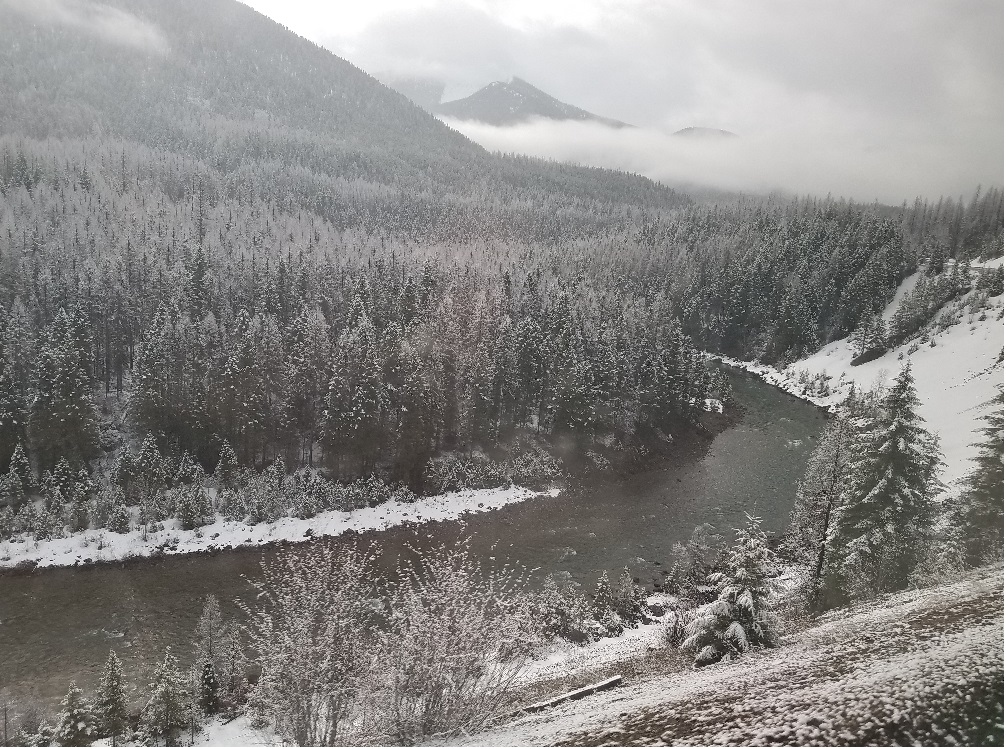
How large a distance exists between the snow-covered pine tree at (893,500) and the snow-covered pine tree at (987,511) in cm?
147

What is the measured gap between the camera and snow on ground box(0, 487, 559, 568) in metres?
41.6

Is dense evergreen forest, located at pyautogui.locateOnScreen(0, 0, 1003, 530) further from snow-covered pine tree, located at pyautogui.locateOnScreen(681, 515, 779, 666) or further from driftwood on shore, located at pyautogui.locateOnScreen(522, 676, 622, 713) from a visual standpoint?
snow-covered pine tree, located at pyautogui.locateOnScreen(681, 515, 779, 666)

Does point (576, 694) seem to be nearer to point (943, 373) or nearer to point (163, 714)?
point (163, 714)

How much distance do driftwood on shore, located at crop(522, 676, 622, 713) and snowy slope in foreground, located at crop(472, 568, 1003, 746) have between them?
29.5 inches

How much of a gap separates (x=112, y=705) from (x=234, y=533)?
2378 cm

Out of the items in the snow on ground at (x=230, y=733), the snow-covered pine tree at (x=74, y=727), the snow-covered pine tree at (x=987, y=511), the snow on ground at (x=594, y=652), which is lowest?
the snow-covered pine tree at (x=74, y=727)

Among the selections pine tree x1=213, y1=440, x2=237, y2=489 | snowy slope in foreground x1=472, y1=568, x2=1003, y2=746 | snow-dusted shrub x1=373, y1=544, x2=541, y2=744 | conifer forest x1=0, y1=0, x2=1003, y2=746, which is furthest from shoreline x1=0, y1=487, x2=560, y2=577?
snowy slope in foreground x1=472, y1=568, x2=1003, y2=746

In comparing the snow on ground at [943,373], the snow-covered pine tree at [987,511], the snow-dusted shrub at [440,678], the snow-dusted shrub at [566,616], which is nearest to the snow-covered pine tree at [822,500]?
the snow-covered pine tree at [987,511]

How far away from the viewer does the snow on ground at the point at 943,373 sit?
55312 millimetres

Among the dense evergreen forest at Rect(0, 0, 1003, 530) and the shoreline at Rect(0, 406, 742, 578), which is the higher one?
the dense evergreen forest at Rect(0, 0, 1003, 530)

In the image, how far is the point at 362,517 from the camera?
50406 millimetres

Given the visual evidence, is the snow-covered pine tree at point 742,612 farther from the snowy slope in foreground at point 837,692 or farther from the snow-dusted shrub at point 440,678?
the snow-dusted shrub at point 440,678

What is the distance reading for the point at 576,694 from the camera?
65.7 feet

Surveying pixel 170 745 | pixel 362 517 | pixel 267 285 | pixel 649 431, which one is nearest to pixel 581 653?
pixel 170 745
